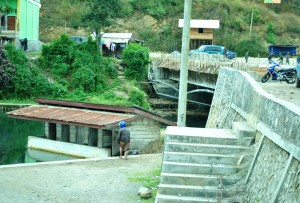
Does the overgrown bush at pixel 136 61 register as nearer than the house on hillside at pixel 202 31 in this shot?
Yes

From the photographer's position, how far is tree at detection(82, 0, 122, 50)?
40.3 m

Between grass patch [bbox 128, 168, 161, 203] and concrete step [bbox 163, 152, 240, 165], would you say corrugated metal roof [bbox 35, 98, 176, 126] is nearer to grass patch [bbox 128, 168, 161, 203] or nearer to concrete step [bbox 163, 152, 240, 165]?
grass patch [bbox 128, 168, 161, 203]

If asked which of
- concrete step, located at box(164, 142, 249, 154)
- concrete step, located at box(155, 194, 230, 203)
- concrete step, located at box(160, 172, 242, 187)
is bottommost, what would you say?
concrete step, located at box(155, 194, 230, 203)

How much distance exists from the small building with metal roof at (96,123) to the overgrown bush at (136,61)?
2052 cm

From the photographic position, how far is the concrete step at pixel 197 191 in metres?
9.52

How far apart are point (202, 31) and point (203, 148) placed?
4509cm

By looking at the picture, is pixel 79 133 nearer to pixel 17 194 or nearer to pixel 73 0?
pixel 17 194

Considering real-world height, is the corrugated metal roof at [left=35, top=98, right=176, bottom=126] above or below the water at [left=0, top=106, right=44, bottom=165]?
above

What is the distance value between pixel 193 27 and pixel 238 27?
9.91 m

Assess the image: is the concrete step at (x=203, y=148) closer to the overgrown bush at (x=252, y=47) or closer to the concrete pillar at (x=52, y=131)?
the concrete pillar at (x=52, y=131)

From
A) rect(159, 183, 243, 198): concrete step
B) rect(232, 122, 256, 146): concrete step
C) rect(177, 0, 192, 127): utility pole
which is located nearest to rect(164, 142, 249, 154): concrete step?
rect(232, 122, 256, 146): concrete step

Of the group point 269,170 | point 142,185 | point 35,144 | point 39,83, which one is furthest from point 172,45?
point 269,170

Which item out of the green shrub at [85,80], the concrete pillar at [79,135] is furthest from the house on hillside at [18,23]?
the concrete pillar at [79,135]

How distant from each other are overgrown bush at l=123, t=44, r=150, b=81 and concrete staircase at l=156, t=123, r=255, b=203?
103ft
